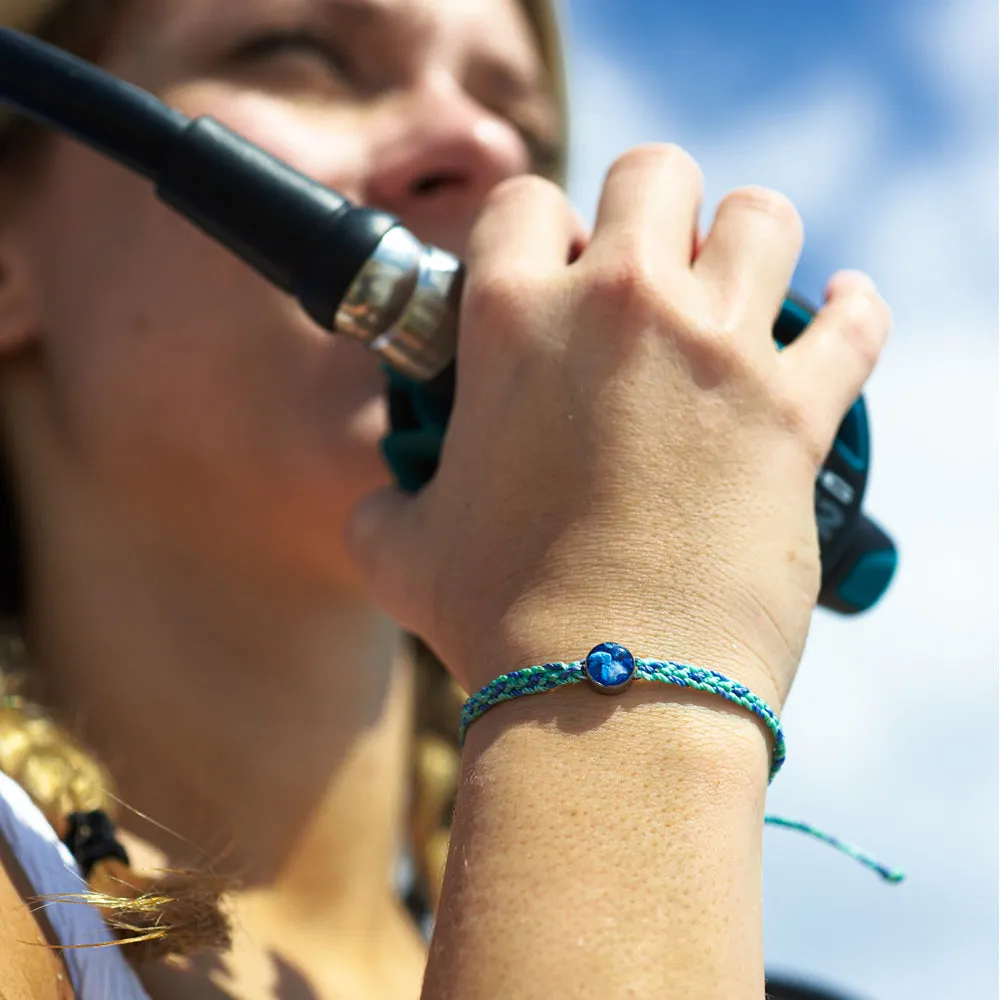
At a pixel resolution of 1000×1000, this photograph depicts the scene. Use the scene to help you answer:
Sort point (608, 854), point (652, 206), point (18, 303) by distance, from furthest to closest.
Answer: point (18, 303), point (652, 206), point (608, 854)

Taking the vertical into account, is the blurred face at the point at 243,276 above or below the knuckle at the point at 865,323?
above

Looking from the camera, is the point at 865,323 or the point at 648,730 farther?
the point at 865,323

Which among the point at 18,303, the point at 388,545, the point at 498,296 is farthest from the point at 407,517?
the point at 18,303

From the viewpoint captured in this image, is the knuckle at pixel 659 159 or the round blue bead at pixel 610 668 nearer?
the round blue bead at pixel 610 668

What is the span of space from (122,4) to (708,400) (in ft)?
3.59

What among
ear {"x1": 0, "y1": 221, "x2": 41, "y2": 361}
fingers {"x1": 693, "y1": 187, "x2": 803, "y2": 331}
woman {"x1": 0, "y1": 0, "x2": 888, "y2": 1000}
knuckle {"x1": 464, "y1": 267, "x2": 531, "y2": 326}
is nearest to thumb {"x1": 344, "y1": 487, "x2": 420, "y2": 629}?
woman {"x1": 0, "y1": 0, "x2": 888, "y2": 1000}

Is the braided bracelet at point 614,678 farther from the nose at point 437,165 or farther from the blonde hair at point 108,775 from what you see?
the nose at point 437,165

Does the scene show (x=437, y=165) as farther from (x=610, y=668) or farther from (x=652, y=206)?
(x=610, y=668)

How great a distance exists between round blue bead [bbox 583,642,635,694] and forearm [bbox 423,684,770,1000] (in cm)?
1

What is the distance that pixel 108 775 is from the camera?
1.27m

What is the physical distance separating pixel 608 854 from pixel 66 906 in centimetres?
45

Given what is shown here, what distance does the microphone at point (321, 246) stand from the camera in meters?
0.94

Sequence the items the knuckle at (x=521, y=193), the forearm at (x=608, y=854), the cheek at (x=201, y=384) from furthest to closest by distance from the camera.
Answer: the cheek at (x=201, y=384), the knuckle at (x=521, y=193), the forearm at (x=608, y=854)

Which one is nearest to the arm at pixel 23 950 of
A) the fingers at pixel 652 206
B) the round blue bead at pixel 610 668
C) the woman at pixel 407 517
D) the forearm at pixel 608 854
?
the woman at pixel 407 517
